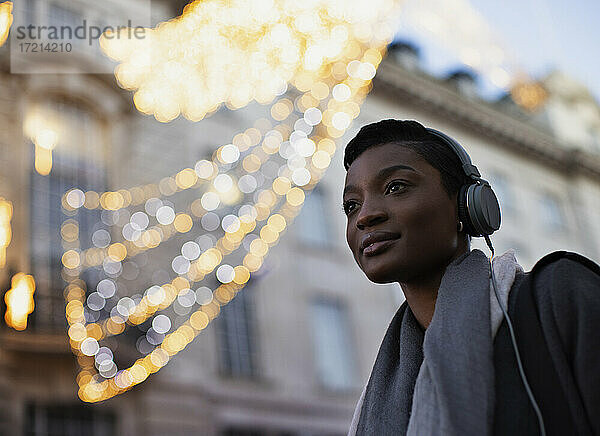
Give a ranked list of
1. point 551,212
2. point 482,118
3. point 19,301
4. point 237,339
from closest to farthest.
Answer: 1. point 19,301
2. point 237,339
3. point 482,118
4. point 551,212

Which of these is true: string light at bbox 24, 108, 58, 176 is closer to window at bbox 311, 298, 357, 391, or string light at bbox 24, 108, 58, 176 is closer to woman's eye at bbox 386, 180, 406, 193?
window at bbox 311, 298, 357, 391

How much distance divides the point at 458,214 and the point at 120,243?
1134cm

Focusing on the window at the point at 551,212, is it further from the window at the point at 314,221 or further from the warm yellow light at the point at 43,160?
the warm yellow light at the point at 43,160

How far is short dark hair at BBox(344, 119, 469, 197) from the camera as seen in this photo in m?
1.87

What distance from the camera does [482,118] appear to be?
22.6 m

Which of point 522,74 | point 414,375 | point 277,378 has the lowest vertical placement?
point 414,375

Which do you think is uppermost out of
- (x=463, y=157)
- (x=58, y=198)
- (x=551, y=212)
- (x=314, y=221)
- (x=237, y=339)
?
(x=551, y=212)

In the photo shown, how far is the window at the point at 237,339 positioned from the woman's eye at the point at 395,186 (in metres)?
11.7

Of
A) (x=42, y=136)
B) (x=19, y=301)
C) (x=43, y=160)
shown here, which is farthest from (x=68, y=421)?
(x=42, y=136)

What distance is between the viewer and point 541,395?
1427 millimetres

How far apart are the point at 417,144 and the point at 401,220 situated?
26 cm

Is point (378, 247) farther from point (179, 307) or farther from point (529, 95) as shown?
point (529, 95)

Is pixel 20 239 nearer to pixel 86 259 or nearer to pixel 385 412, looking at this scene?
pixel 86 259

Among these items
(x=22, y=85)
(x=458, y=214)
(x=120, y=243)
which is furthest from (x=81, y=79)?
(x=458, y=214)
